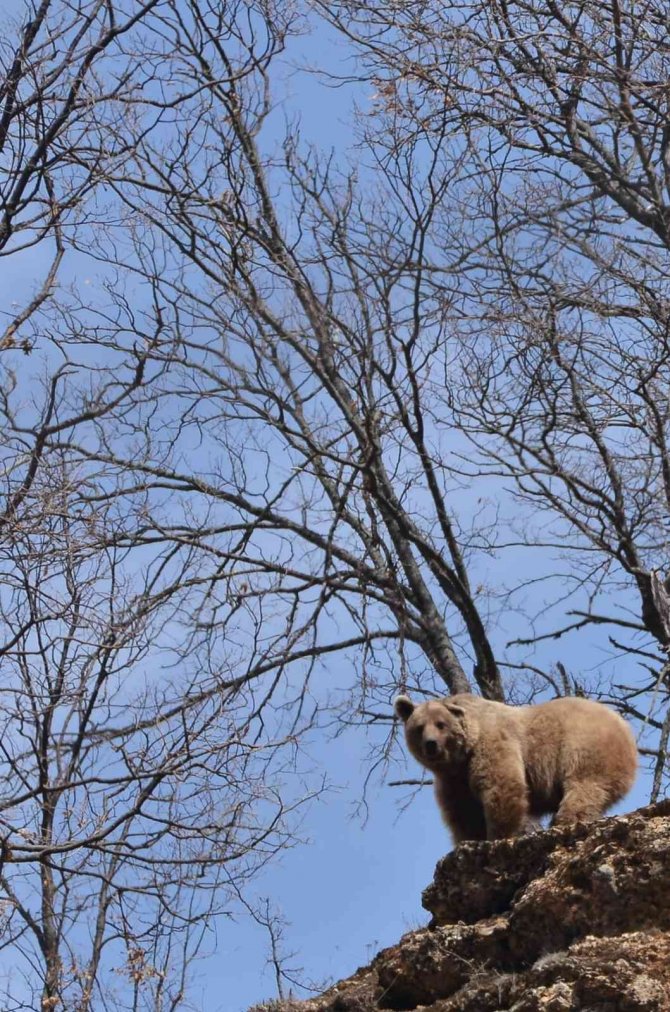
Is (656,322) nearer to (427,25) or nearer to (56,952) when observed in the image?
(427,25)

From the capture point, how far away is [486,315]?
13281 millimetres

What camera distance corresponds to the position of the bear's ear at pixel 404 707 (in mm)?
9797

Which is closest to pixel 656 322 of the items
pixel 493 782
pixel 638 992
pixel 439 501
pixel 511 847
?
pixel 439 501

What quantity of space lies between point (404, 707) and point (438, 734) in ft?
2.36

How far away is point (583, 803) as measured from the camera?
8.38 meters

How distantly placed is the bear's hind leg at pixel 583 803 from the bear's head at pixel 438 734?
36.8 inches

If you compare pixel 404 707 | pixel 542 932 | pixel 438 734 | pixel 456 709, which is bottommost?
pixel 542 932

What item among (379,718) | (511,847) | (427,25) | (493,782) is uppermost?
(427,25)

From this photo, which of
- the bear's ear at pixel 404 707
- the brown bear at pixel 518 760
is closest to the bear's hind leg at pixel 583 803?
the brown bear at pixel 518 760

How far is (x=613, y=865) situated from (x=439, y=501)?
721 cm

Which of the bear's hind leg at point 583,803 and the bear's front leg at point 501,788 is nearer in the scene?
the bear's hind leg at point 583,803

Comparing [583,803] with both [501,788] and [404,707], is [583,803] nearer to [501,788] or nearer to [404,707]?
[501,788]

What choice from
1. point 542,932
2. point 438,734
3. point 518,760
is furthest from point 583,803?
point 542,932

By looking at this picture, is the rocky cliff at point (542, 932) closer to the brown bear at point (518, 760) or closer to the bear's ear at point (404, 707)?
the brown bear at point (518, 760)
